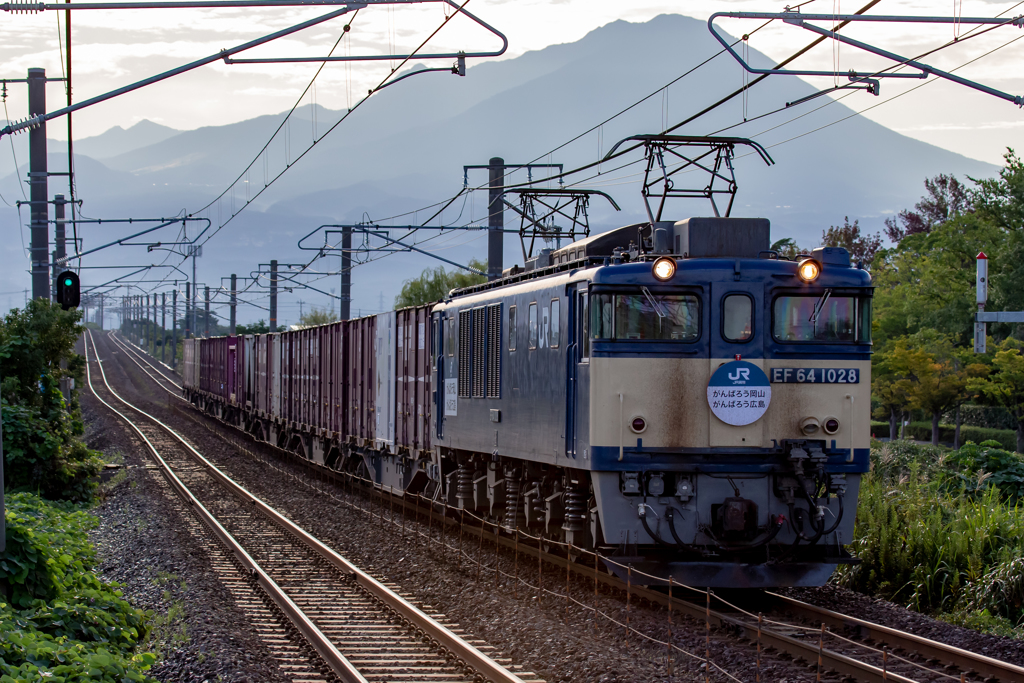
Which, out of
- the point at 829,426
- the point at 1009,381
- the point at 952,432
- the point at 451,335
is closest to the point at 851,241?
the point at 952,432

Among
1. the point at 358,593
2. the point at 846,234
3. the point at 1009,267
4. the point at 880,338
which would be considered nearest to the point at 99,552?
the point at 358,593

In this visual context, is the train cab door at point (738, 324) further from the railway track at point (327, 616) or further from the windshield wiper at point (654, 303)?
the railway track at point (327, 616)

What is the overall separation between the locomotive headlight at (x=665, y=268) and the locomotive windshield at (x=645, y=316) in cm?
20

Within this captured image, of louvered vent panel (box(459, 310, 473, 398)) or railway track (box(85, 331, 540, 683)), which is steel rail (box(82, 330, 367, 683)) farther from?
louvered vent panel (box(459, 310, 473, 398))

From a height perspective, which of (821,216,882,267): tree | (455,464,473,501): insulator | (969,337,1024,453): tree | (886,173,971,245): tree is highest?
(886,173,971,245): tree

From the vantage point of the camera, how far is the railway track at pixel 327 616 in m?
9.16

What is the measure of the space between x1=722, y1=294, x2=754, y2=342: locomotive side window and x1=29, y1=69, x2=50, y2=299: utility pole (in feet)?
53.7

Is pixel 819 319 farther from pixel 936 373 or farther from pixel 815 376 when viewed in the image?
pixel 936 373

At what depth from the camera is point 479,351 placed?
14.9m

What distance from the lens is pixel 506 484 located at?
47.4ft

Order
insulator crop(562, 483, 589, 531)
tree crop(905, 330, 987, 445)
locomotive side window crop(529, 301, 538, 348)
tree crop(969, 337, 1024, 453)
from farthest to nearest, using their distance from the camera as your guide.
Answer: tree crop(905, 330, 987, 445)
tree crop(969, 337, 1024, 453)
locomotive side window crop(529, 301, 538, 348)
insulator crop(562, 483, 589, 531)

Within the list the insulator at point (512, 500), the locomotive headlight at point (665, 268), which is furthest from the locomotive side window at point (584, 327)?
the insulator at point (512, 500)

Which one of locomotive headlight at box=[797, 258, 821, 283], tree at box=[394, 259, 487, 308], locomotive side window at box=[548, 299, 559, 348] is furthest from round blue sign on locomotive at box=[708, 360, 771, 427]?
tree at box=[394, 259, 487, 308]

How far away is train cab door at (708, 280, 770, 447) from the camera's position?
10.7 meters
